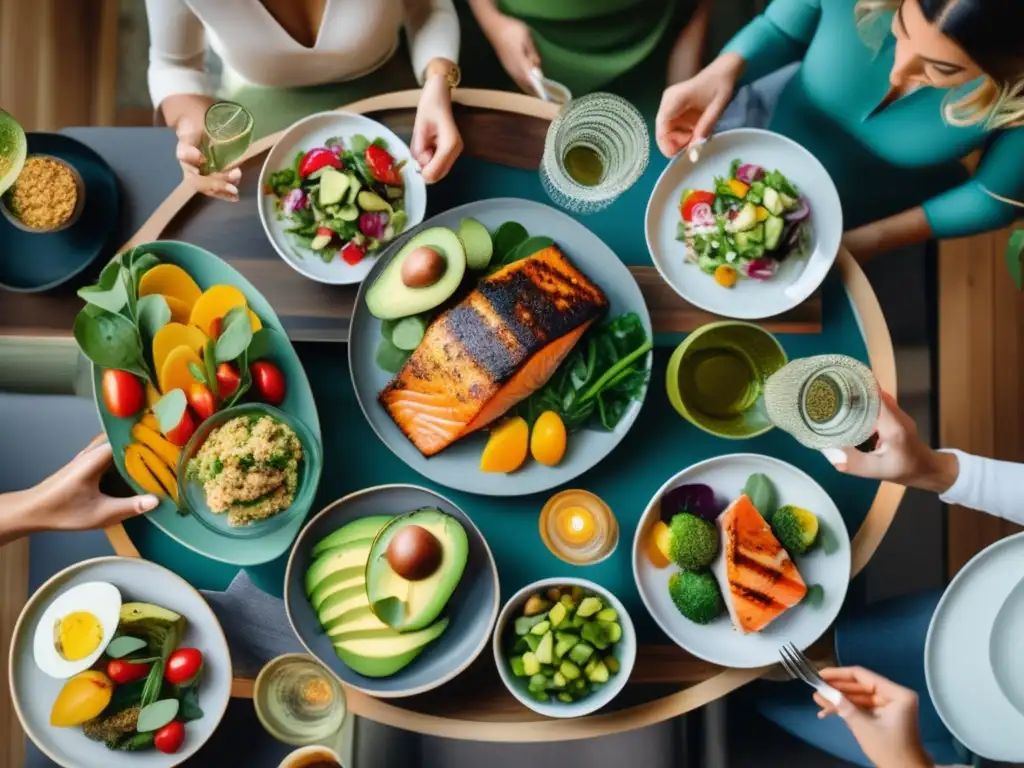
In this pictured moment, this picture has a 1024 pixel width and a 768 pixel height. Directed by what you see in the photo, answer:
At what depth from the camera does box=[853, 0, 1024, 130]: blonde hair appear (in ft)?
3.30

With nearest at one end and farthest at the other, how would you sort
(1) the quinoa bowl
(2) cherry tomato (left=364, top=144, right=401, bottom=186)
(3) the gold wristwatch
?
(1) the quinoa bowl, (2) cherry tomato (left=364, top=144, right=401, bottom=186), (3) the gold wristwatch

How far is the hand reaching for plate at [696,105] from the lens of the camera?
1107mm

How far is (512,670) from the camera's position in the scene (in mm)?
1001

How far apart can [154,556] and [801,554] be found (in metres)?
0.98

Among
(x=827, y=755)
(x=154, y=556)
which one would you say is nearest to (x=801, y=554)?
(x=827, y=755)

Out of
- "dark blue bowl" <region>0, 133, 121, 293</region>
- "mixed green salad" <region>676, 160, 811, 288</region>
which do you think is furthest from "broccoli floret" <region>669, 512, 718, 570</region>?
"dark blue bowl" <region>0, 133, 121, 293</region>

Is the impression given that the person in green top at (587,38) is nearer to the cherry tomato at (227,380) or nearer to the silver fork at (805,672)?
the cherry tomato at (227,380)

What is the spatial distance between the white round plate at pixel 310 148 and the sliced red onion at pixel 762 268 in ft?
1.66

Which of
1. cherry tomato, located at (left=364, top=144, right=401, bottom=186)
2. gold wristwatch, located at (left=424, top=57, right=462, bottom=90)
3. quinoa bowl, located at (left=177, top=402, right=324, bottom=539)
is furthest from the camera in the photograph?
gold wristwatch, located at (left=424, top=57, right=462, bottom=90)

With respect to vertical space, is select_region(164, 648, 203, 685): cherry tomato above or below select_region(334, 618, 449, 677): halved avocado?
below

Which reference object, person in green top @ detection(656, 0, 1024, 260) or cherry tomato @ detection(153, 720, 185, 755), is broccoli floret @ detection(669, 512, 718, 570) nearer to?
person in green top @ detection(656, 0, 1024, 260)

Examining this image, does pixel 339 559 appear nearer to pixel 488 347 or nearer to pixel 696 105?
pixel 488 347

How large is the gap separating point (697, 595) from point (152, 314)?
2.86 feet

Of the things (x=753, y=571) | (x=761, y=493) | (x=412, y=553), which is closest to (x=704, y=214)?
(x=761, y=493)
